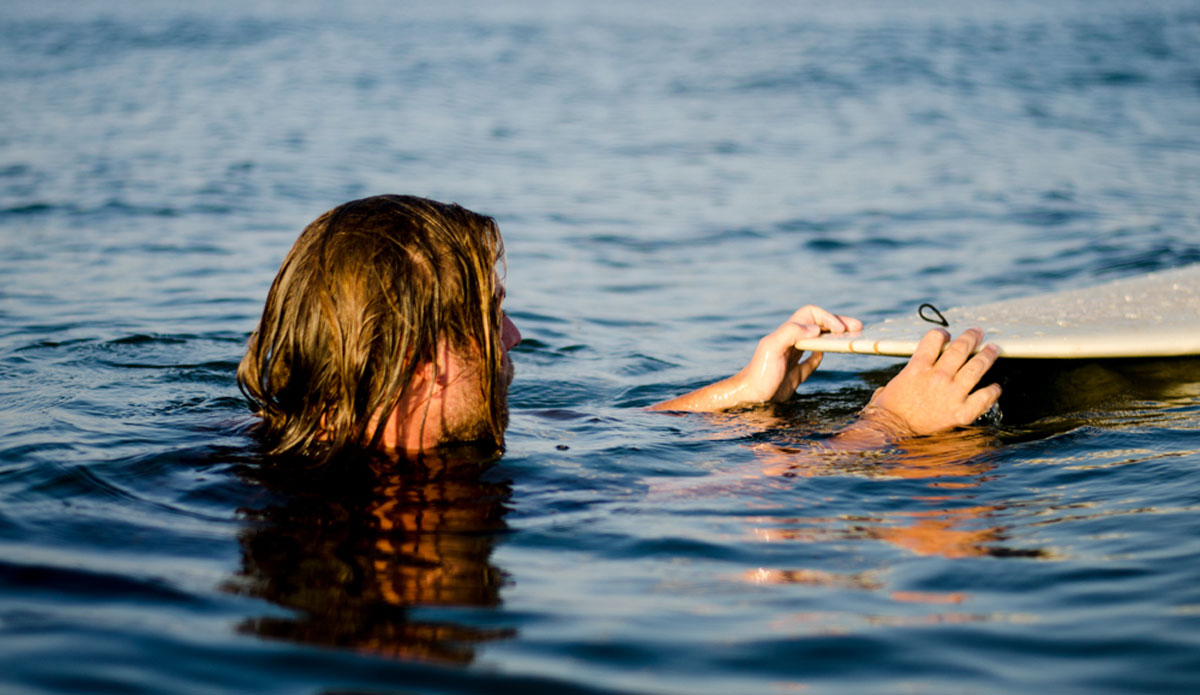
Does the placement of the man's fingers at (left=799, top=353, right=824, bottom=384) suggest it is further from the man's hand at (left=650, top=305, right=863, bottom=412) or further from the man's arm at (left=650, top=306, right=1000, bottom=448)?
the man's arm at (left=650, top=306, right=1000, bottom=448)

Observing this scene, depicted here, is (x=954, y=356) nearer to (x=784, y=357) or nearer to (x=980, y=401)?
(x=980, y=401)

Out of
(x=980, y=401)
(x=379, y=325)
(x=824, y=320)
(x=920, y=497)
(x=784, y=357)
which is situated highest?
(x=379, y=325)

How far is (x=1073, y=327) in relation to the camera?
4.11 meters

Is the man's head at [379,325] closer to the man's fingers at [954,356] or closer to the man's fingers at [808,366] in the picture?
the man's fingers at [954,356]

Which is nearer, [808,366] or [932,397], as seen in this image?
[932,397]

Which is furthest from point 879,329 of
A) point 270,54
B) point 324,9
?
point 324,9

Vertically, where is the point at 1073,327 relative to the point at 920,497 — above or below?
above

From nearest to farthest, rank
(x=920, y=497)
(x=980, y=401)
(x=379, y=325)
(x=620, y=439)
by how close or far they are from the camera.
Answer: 1. (x=379, y=325)
2. (x=920, y=497)
3. (x=980, y=401)
4. (x=620, y=439)

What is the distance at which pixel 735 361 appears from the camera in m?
5.39

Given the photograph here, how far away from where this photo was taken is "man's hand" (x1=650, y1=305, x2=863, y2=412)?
3.86 metres

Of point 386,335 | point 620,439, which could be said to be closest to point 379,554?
point 386,335

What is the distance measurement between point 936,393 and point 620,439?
0.99 metres

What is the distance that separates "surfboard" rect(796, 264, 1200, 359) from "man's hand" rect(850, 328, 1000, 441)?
0.96 ft

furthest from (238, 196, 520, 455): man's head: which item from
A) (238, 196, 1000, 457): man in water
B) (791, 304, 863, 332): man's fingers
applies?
(791, 304, 863, 332): man's fingers
